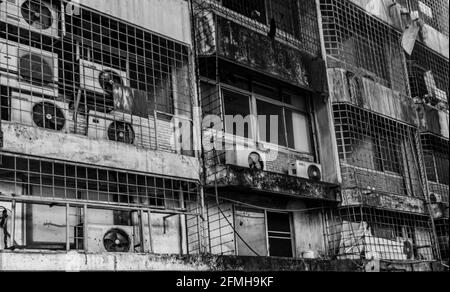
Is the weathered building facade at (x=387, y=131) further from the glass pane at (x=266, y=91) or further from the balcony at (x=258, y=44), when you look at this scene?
the glass pane at (x=266, y=91)

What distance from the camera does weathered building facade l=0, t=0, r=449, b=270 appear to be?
7473mm

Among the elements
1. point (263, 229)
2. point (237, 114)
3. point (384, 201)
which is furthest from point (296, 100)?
Answer: point (263, 229)

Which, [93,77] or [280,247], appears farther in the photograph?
[280,247]

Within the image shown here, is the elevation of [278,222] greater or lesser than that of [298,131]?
lesser

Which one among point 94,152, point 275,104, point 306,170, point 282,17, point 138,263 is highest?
point 282,17

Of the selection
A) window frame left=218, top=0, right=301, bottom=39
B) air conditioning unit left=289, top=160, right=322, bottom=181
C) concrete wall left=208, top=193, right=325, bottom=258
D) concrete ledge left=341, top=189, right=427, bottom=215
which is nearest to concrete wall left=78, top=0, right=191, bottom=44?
window frame left=218, top=0, right=301, bottom=39

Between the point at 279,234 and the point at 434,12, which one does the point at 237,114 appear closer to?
the point at 279,234

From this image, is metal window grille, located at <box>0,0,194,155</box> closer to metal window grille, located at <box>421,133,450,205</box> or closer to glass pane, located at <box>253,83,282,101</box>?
glass pane, located at <box>253,83,282,101</box>

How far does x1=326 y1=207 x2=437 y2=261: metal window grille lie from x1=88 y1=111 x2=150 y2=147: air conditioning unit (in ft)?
13.4

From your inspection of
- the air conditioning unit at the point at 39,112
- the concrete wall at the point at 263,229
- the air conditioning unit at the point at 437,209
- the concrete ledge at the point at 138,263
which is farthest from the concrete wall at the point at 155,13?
the air conditioning unit at the point at 437,209

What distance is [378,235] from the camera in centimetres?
1187

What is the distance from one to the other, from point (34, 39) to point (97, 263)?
9.25 feet

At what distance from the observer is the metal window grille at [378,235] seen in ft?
36.2

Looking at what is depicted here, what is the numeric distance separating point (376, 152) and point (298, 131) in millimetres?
2001
